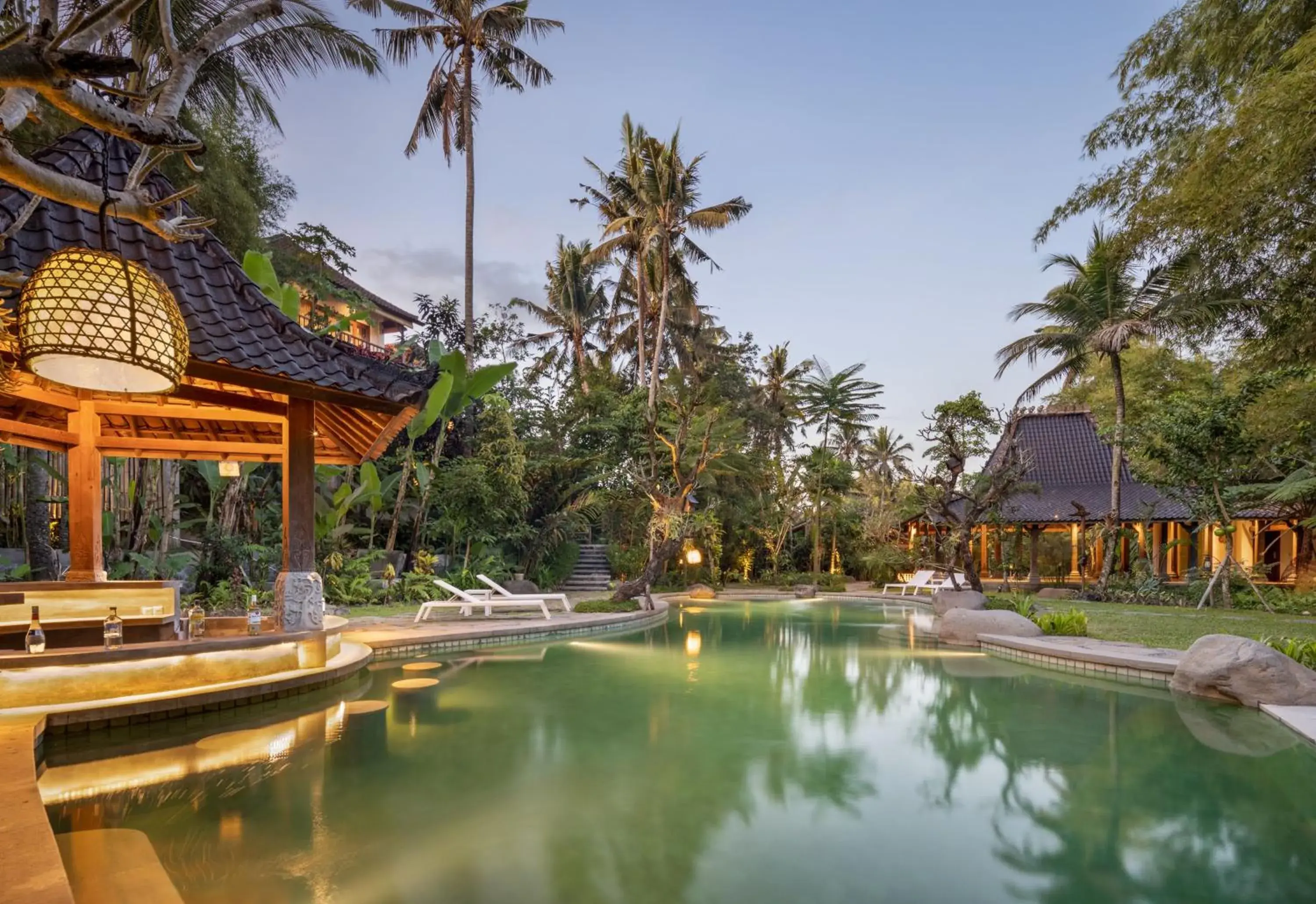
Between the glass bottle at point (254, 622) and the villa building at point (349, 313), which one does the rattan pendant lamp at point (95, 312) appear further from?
the villa building at point (349, 313)

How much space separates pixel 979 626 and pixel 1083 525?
10849 millimetres

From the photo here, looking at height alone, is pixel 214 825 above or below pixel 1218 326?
below

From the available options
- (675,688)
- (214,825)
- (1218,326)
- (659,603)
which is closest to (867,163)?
A: (1218,326)

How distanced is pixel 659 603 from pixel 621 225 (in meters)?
11.3

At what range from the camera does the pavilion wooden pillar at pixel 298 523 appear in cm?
661

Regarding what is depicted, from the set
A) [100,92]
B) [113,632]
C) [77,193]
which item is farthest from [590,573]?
[77,193]

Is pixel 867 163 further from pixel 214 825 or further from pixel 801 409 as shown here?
pixel 214 825

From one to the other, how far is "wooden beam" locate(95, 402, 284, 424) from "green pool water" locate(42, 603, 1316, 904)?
3.07 metres

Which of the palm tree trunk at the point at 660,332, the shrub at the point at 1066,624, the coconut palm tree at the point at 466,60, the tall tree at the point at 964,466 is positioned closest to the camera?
the shrub at the point at 1066,624

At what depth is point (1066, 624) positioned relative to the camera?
32.5 ft

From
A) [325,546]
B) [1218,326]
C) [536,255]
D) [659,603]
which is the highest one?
[536,255]

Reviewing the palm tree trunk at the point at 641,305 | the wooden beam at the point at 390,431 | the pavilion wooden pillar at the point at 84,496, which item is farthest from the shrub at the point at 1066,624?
the palm tree trunk at the point at 641,305

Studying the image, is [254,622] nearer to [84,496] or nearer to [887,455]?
[84,496]

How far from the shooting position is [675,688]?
744 cm
